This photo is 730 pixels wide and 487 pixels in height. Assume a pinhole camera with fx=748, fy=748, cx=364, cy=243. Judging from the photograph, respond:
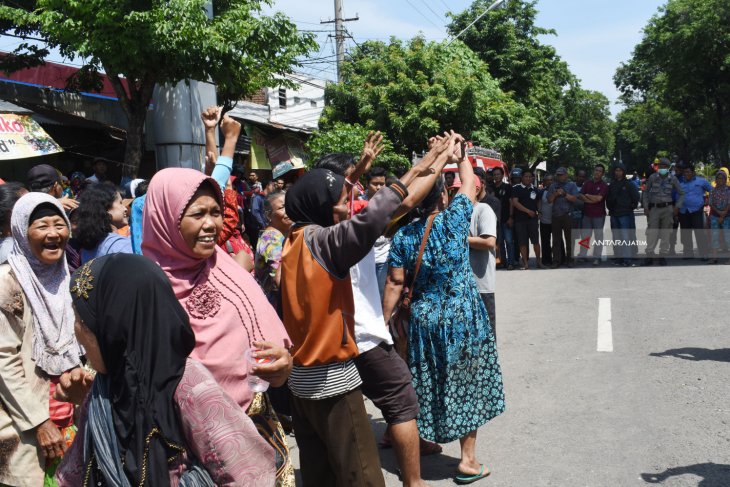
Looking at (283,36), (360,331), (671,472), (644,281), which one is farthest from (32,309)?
(644,281)

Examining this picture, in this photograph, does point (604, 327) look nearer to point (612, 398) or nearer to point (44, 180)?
point (612, 398)

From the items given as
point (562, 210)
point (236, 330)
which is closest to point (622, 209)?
point (562, 210)

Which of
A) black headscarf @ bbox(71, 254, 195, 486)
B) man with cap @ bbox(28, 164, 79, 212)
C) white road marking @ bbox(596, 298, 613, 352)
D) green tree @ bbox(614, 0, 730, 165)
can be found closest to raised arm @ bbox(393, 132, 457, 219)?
black headscarf @ bbox(71, 254, 195, 486)

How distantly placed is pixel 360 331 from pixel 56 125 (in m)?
12.9

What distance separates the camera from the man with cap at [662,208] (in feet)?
47.1

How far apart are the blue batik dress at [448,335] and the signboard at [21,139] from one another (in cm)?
918

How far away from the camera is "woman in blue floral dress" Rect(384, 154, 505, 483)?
4.44 m

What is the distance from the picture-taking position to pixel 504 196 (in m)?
15.3

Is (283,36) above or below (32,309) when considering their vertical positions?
above

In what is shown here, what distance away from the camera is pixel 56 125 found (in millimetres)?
14859

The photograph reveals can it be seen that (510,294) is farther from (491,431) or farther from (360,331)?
(360,331)

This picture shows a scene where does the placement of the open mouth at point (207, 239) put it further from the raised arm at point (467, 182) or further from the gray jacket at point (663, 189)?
the gray jacket at point (663, 189)

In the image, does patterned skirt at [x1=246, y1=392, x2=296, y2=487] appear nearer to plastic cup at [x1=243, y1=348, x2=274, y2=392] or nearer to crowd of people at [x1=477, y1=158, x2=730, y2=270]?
plastic cup at [x1=243, y1=348, x2=274, y2=392]

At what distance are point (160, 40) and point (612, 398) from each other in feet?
27.2
